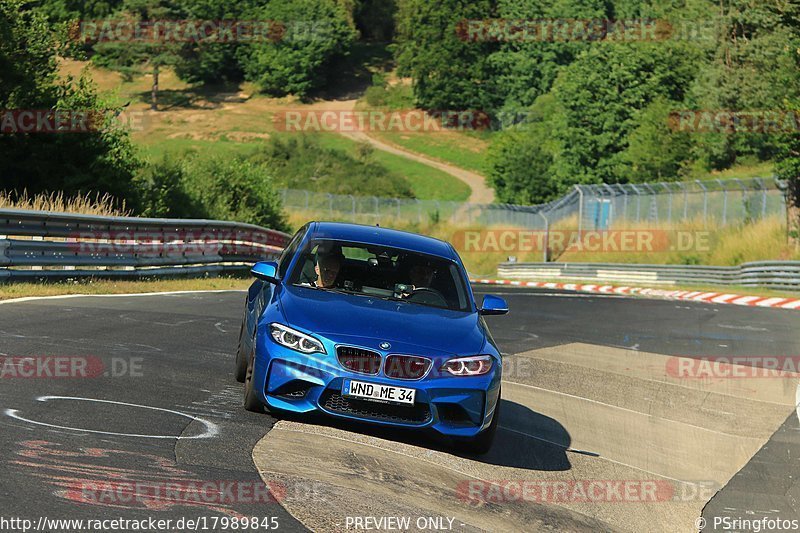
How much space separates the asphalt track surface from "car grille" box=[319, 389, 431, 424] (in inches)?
7.9

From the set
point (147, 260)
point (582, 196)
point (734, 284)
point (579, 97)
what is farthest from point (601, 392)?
point (579, 97)

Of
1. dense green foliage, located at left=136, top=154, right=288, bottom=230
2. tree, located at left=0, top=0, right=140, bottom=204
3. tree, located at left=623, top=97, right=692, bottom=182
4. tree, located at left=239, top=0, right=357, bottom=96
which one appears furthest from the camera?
tree, located at left=239, top=0, right=357, bottom=96

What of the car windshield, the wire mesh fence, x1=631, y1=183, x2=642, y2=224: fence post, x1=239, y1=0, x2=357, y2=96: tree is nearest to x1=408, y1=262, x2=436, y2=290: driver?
the car windshield

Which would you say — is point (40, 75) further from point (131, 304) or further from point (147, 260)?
point (131, 304)

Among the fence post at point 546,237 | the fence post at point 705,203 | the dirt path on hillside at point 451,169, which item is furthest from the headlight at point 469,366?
the dirt path on hillside at point 451,169

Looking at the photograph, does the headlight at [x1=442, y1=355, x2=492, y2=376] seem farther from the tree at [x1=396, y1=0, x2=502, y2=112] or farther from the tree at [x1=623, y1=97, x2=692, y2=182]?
the tree at [x1=396, y1=0, x2=502, y2=112]

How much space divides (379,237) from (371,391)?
2.32m

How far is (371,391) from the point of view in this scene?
774 centimetres

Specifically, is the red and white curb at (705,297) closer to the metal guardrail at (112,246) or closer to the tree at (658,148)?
the metal guardrail at (112,246)

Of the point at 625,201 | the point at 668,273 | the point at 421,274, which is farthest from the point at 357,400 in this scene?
the point at 625,201

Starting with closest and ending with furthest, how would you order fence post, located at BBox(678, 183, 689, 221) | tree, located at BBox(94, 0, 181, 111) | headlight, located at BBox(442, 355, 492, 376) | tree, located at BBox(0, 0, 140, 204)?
1. headlight, located at BBox(442, 355, 492, 376)
2. tree, located at BBox(0, 0, 140, 204)
3. fence post, located at BBox(678, 183, 689, 221)
4. tree, located at BBox(94, 0, 181, 111)

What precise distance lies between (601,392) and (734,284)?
26.2m

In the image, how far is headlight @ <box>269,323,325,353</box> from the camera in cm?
787

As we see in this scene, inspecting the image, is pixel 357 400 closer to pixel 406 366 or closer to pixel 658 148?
pixel 406 366
